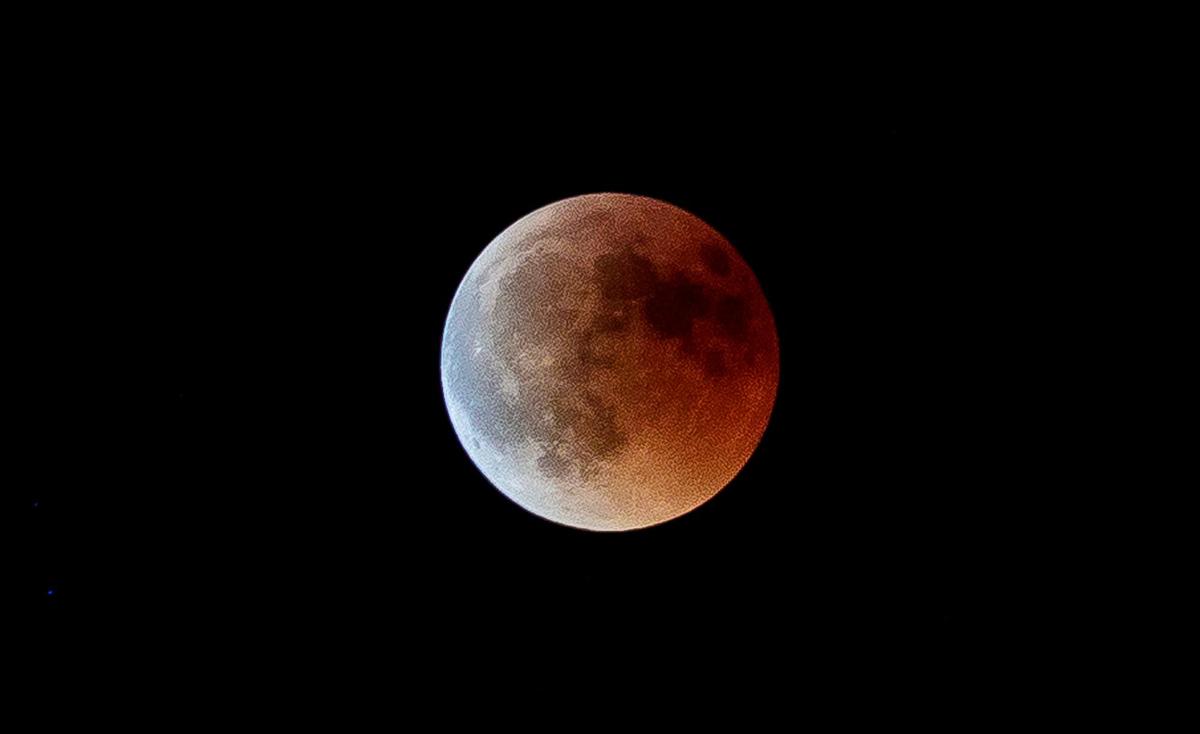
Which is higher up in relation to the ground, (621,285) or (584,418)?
(621,285)

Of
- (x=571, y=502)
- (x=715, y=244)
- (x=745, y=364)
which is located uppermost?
(x=715, y=244)

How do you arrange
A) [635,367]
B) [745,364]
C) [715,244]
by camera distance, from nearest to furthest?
[635,367] < [745,364] < [715,244]

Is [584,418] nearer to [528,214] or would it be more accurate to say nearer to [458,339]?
[458,339]

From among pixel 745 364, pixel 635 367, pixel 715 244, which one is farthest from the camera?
pixel 715 244

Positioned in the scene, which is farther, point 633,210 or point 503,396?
point 633,210

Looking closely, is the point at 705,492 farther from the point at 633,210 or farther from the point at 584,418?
the point at 633,210

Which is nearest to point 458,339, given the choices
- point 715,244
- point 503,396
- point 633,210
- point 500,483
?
point 503,396
